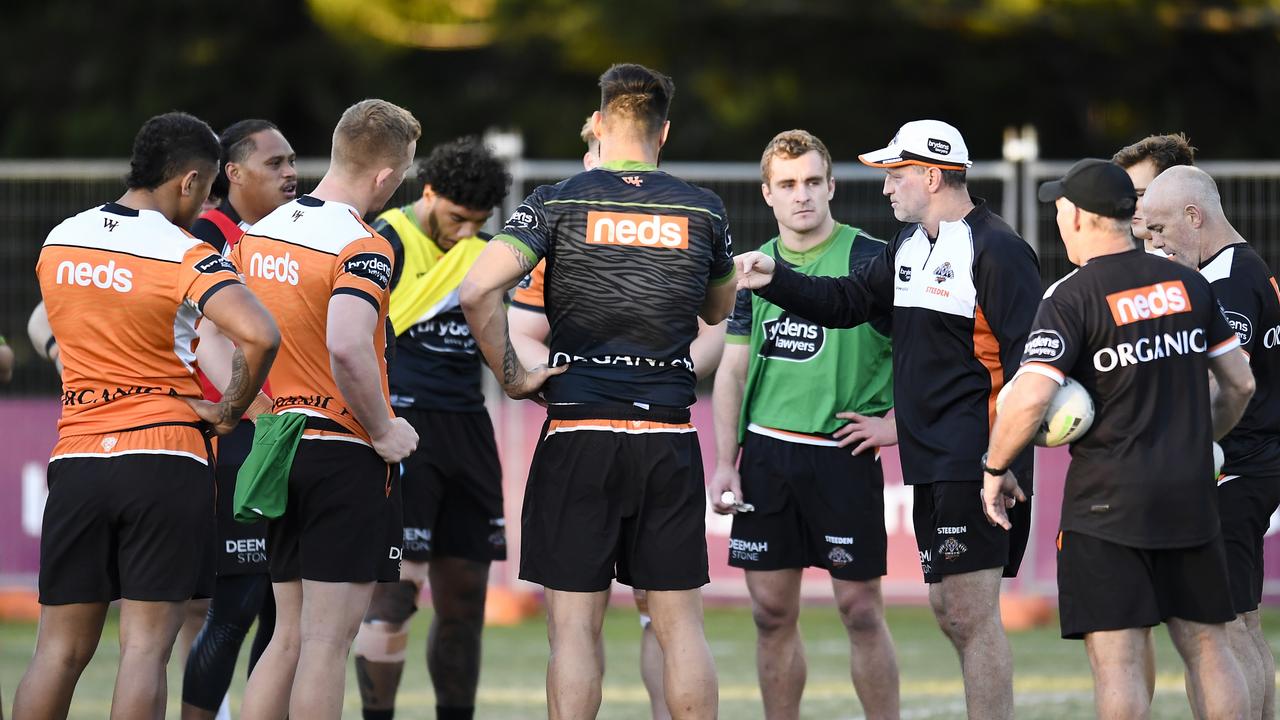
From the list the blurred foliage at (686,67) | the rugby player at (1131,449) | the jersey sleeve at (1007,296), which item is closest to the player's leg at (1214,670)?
the rugby player at (1131,449)

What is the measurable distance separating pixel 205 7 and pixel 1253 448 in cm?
1662

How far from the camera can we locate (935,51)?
→ 61.5 feet

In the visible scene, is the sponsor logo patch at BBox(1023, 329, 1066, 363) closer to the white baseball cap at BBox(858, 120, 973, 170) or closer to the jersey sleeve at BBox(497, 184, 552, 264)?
the white baseball cap at BBox(858, 120, 973, 170)

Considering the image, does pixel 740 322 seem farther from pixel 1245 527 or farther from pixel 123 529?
pixel 123 529

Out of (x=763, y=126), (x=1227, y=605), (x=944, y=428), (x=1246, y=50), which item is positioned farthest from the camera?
(x=763, y=126)

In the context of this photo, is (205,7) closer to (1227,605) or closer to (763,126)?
(763,126)

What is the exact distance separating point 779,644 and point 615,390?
169 centimetres

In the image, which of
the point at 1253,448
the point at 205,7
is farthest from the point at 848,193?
the point at 205,7

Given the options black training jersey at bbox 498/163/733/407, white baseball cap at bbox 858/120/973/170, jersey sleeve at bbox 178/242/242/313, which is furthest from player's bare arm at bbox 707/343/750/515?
jersey sleeve at bbox 178/242/242/313

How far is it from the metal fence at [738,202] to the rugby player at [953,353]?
5.42m

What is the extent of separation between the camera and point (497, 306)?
17.9 ft

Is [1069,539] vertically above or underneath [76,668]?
above

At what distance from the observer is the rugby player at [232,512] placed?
6.30 m

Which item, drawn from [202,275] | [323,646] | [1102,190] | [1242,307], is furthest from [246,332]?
[1242,307]
